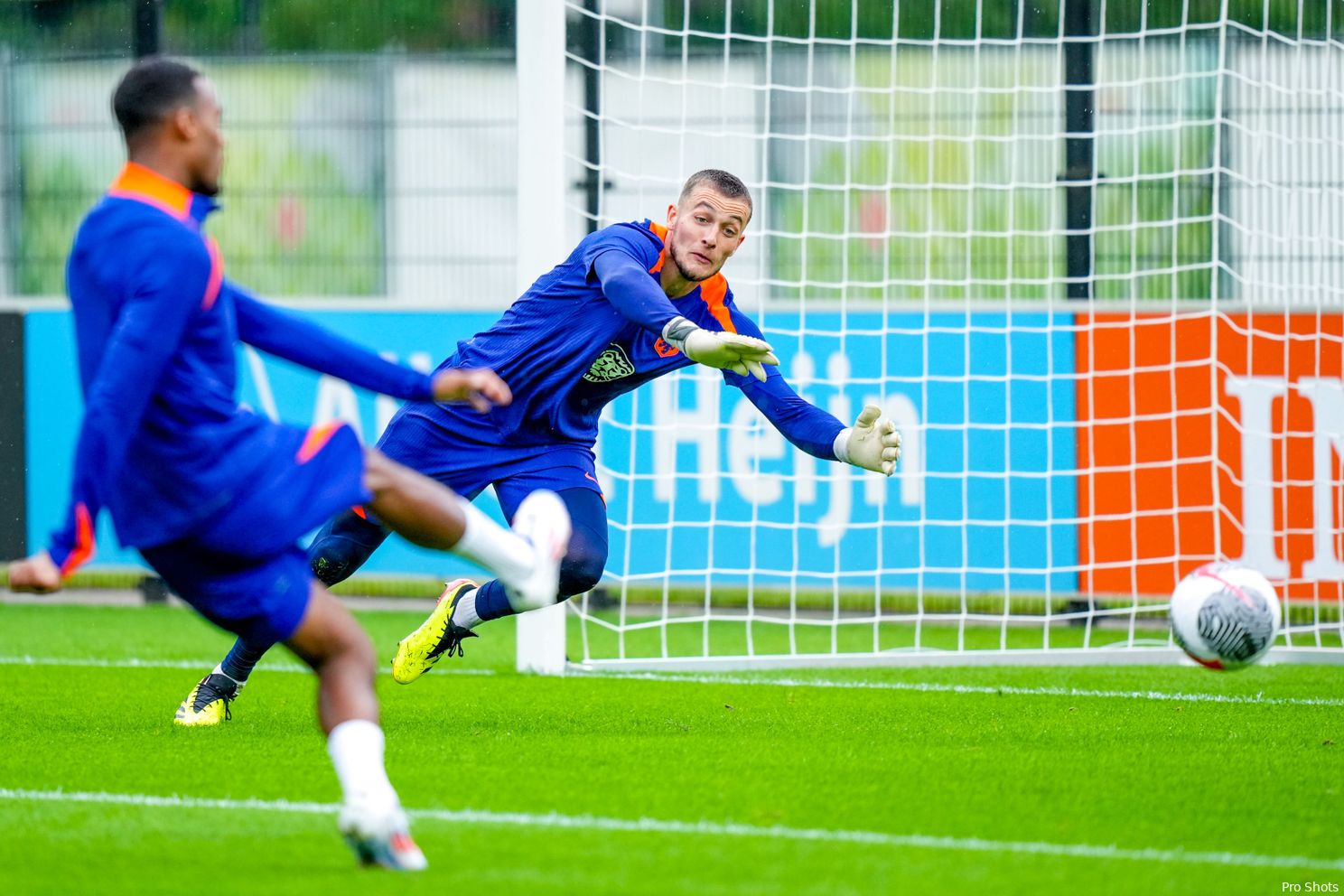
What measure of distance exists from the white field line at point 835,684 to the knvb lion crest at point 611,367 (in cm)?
167

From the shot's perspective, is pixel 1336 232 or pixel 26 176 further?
pixel 26 176

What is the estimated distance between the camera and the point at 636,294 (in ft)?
16.9

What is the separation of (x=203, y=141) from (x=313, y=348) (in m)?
0.50

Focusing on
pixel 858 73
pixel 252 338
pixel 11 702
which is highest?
pixel 858 73

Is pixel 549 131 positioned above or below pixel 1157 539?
above

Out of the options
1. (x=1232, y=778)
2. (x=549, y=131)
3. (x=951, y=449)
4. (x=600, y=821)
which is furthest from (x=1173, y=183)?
(x=600, y=821)

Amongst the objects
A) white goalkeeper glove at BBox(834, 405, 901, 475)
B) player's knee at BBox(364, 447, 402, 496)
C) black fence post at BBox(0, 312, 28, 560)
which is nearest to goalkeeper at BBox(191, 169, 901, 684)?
white goalkeeper glove at BBox(834, 405, 901, 475)

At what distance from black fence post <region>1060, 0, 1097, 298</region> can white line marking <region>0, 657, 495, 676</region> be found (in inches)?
145

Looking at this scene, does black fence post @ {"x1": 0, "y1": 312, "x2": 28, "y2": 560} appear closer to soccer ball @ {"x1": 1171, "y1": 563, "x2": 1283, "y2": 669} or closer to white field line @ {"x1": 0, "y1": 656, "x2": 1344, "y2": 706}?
white field line @ {"x1": 0, "y1": 656, "x2": 1344, "y2": 706}

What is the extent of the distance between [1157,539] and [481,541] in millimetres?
5335

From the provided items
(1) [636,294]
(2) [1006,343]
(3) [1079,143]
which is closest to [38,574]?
(1) [636,294]

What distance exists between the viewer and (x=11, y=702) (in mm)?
6391

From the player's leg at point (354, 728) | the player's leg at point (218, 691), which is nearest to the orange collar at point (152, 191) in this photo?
the player's leg at point (354, 728)

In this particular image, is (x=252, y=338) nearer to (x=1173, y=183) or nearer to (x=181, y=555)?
(x=181, y=555)
